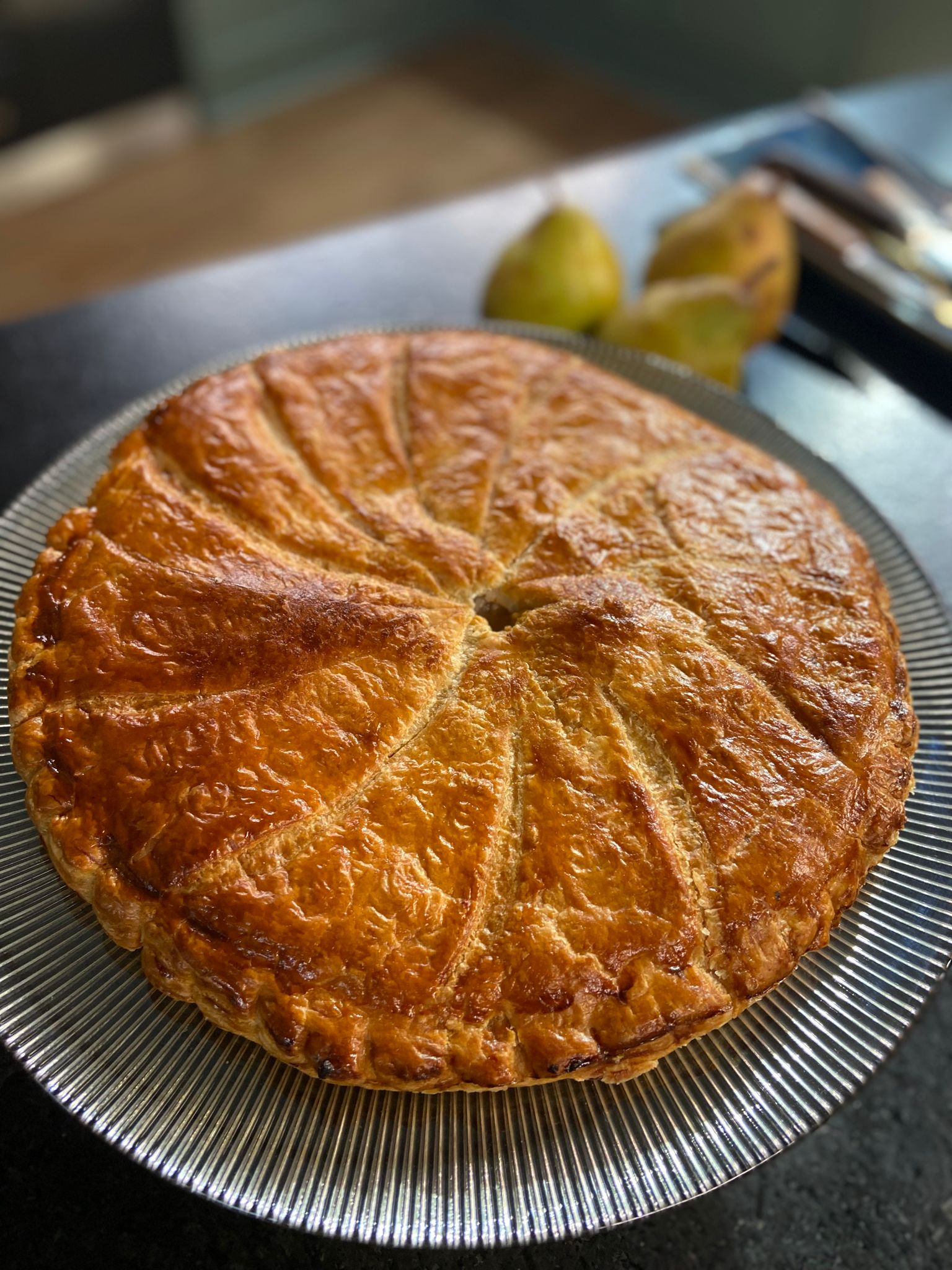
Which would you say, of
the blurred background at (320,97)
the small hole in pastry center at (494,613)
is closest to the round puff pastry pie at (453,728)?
the small hole in pastry center at (494,613)

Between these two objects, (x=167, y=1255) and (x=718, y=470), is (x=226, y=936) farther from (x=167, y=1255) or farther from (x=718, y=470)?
(x=718, y=470)

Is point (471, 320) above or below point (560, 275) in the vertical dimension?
below

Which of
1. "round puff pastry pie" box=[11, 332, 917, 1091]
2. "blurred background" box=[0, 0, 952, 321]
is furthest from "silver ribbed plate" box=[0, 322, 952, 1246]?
"blurred background" box=[0, 0, 952, 321]

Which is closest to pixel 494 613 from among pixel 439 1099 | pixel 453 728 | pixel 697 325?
pixel 453 728

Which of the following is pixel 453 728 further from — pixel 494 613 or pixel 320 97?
pixel 320 97

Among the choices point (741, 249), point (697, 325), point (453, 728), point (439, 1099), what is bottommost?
point (439, 1099)

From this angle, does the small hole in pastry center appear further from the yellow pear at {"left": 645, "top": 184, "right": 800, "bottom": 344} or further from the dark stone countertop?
the yellow pear at {"left": 645, "top": 184, "right": 800, "bottom": 344}

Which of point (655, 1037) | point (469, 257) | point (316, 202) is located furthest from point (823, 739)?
point (316, 202)
